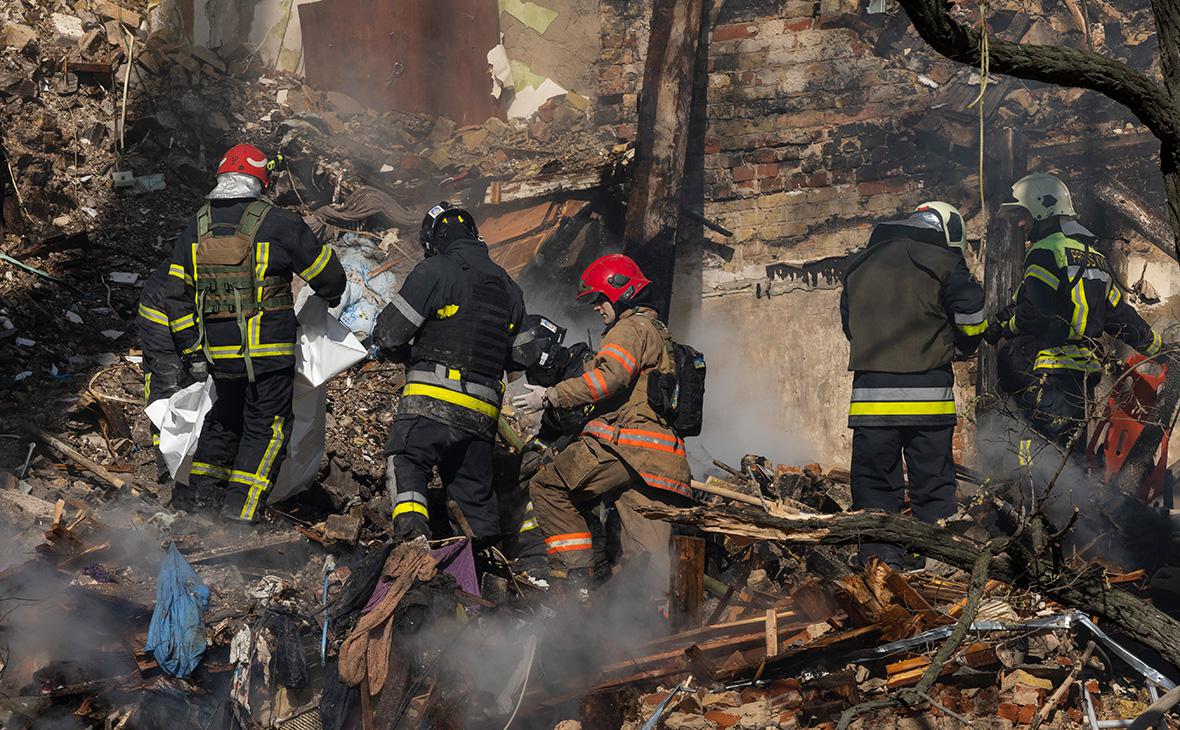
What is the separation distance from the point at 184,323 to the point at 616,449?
2282mm

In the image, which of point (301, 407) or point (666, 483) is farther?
point (301, 407)

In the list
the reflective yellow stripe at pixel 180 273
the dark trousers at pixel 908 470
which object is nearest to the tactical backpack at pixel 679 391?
the dark trousers at pixel 908 470

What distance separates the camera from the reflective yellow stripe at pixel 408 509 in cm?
552

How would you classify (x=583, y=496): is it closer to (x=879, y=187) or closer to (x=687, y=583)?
(x=687, y=583)

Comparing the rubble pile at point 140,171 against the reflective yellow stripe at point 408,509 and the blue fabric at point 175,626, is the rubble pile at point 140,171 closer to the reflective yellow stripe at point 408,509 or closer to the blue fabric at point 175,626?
the reflective yellow stripe at point 408,509

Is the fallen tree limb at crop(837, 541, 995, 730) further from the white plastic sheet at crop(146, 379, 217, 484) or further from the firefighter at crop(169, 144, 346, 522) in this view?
the white plastic sheet at crop(146, 379, 217, 484)

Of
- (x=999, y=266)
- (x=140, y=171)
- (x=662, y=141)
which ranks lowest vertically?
(x=999, y=266)

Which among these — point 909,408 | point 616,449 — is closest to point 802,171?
point 909,408

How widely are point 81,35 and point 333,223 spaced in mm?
2416

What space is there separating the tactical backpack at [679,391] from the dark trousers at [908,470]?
92 centimetres

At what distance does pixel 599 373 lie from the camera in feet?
19.0

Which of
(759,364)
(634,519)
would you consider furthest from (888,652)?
(759,364)

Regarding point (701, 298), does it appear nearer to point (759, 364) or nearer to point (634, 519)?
point (759, 364)

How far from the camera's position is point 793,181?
29.3 ft
